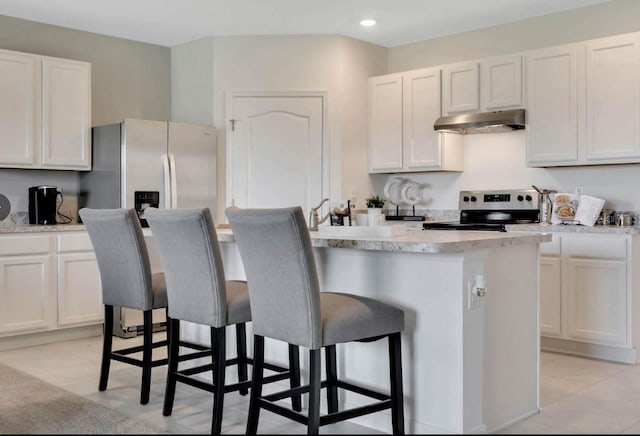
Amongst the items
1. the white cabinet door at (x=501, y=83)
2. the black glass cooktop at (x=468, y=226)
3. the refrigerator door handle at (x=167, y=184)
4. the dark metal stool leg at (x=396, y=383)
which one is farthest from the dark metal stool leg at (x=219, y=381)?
the white cabinet door at (x=501, y=83)

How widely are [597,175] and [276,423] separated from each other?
3182mm

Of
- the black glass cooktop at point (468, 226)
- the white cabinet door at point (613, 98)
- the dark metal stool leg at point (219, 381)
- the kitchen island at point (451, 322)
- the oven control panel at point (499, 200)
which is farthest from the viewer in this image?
the oven control panel at point (499, 200)

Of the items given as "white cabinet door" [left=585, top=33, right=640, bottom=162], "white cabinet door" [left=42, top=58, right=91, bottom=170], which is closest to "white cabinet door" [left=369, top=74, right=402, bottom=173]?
"white cabinet door" [left=585, top=33, right=640, bottom=162]

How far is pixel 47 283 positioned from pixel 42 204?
2.16 feet

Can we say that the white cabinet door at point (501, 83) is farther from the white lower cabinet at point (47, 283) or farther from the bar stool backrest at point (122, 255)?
the white lower cabinet at point (47, 283)

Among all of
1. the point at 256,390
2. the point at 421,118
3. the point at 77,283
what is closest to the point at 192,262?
the point at 256,390

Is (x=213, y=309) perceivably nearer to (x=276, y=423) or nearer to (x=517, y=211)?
(x=276, y=423)

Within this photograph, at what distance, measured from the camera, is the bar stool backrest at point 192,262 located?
9.03 ft

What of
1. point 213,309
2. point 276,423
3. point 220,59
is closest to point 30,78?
point 220,59

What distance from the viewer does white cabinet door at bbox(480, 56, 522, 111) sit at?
4977 mm

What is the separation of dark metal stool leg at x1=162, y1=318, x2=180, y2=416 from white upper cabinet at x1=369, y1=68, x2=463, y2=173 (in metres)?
3.12

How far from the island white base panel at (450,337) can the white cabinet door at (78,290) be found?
8.33 ft

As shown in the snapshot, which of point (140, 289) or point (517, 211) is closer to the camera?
point (140, 289)

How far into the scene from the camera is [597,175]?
481 centimetres
